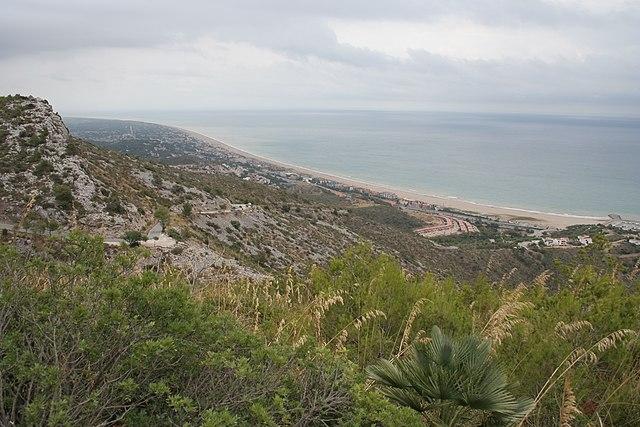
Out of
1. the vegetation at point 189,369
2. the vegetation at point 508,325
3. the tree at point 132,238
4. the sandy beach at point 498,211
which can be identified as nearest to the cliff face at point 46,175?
the tree at point 132,238

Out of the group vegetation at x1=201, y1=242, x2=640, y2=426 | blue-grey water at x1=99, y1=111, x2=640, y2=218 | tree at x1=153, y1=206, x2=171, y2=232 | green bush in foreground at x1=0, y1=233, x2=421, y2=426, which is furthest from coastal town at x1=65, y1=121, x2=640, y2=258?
green bush in foreground at x1=0, y1=233, x2=421, y2=426

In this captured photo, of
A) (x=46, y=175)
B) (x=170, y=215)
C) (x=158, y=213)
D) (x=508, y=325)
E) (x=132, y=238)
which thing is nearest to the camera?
(x=508, y=325)

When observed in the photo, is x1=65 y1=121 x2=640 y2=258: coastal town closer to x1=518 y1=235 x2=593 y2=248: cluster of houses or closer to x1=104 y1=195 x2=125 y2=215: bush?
x1=518 y1=235 x2=593 y2=248: cluster of houses

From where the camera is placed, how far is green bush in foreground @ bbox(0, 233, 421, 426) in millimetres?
2244

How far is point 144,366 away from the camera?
2424 mm

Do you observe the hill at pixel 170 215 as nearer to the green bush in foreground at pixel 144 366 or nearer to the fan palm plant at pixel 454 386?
the green bush in foreground at pixel 144 366

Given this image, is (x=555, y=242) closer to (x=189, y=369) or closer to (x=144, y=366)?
(x=189, y=369)

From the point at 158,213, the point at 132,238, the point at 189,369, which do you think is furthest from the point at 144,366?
the point at 158,213

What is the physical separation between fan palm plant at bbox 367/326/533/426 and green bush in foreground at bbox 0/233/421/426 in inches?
20.9

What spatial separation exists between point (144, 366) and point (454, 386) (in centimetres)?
199

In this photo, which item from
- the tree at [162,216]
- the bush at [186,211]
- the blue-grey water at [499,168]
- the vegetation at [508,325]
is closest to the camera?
the vegetation at [508,325]

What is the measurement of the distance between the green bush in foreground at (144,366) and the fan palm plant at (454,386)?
532 mm

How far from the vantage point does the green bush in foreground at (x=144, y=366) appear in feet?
7.36

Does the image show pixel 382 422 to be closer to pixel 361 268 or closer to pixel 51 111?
pixel 361 268
